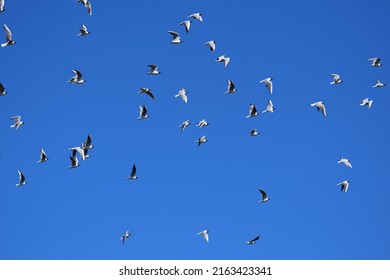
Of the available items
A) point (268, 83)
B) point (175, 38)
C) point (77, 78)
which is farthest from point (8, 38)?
point (268, 83)

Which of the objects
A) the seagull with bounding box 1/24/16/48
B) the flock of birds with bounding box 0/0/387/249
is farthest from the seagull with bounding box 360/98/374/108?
the seagull with bounding box 1/24/16/48

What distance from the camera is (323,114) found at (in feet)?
146

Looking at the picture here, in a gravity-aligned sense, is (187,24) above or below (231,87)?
above

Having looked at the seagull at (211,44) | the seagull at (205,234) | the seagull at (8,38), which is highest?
the seagull at (211,44)

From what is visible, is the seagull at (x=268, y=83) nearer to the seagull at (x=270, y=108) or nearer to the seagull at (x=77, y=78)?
the seagull at (x=270, y=108)

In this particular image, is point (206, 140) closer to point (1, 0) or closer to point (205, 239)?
point (205, 239)

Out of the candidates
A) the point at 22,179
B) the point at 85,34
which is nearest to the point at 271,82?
the point at 85,34

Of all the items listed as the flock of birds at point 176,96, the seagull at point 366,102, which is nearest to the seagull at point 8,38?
the flock of birds at point 176,96

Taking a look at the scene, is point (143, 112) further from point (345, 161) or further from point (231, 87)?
point (345, 161)

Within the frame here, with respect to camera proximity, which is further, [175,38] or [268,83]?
[268,83]

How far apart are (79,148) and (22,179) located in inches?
114

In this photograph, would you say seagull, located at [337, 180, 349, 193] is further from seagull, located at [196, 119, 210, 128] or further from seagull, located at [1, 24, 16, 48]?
seagull, located at [1, 24, 16, 48]
